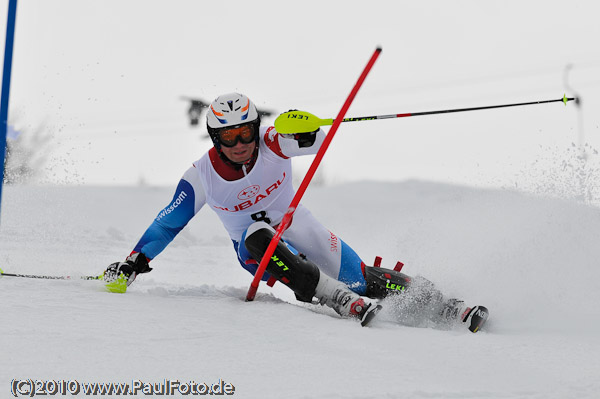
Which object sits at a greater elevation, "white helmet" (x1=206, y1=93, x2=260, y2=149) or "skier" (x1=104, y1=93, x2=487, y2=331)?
"white helmet" (x1=206, y1=93, x2=260, y2=149)

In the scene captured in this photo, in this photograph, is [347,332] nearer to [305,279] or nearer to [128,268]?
[305,279]

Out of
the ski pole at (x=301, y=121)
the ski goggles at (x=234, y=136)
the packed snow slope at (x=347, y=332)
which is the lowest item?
the packed snow slope at (x=347, y=332)

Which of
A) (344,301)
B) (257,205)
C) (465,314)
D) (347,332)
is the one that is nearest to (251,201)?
(257,205)

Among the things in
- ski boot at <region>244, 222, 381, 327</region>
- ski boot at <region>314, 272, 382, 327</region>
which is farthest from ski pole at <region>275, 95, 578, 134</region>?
ski boot at <region>314, 272, 382, 327</region>

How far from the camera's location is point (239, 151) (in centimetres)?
366

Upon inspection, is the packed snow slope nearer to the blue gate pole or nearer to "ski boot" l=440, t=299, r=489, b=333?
"ski boot" l=440, t=299, r=489, b=333

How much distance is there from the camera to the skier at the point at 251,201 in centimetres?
362

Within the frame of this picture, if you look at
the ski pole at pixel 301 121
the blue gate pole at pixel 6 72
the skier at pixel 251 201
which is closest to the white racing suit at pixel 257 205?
→ the skier at pixel 251 201

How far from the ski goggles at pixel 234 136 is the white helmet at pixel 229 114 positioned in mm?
24

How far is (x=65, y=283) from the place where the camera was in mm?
3516

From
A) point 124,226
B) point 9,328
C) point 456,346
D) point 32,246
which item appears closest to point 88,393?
point 9,328

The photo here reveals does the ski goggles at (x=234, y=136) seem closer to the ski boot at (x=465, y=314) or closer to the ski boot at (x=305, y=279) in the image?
the ski boot at (x=305, y=279)

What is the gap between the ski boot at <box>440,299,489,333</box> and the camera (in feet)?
10.5

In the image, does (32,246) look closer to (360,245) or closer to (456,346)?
(456,346)
